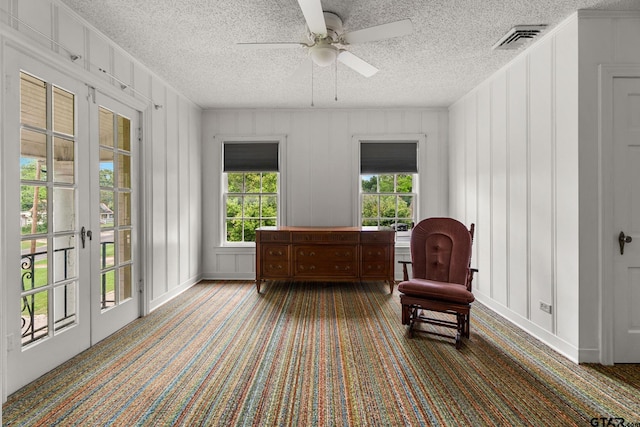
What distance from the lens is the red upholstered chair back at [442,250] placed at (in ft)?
10.9

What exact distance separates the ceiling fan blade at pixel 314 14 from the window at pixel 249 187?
3082 mm

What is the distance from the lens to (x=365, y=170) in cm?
540

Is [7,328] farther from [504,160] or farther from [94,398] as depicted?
[504,160]

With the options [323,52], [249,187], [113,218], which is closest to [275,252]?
[249,187]

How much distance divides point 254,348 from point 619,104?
360cm

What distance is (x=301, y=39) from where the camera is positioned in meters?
3.11

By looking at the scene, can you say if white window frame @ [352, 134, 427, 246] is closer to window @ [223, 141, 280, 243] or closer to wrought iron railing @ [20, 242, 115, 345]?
window @ [223, 141, 280, 243]

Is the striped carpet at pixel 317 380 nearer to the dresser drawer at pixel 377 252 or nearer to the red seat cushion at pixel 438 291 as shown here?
the red seat cushion at pixel 438 291

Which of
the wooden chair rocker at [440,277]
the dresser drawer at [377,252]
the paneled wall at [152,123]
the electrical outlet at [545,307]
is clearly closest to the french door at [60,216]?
the paneled wall at [152,123]

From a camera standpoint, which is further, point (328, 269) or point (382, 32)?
point (328, 269)

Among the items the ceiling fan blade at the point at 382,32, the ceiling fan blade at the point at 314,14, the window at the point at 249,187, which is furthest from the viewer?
the window at the point at 249,187

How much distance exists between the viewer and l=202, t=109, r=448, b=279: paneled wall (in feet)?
17.4

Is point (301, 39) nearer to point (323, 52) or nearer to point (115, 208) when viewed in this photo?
point (323, 52)

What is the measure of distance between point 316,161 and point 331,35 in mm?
2659
